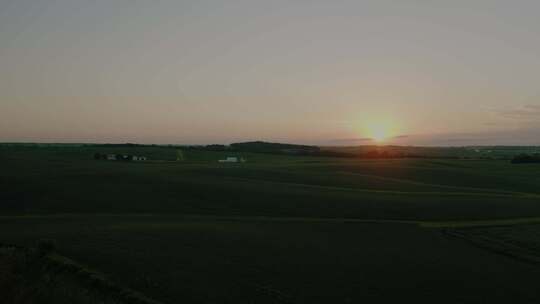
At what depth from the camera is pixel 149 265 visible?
2173 cm

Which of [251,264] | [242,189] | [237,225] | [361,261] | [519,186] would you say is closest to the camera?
[251,264]

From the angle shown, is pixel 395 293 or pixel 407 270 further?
pixel 407 270

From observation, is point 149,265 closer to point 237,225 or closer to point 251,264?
point 251,264

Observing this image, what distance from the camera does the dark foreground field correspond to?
21000mm

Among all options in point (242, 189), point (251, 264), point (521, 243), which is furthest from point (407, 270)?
point (242, 189)

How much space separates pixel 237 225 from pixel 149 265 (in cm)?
1292

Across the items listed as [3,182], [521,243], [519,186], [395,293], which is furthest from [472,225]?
[3,182]

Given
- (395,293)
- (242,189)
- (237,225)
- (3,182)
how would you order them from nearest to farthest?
(395,293) → (237,225) → (3,182) → (242,189)

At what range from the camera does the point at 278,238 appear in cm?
3034

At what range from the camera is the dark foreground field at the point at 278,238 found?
21000 mm

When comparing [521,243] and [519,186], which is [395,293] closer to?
[521,243]

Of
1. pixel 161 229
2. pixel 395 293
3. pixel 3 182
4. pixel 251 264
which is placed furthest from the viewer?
pixel 3 182

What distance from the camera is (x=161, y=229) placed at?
101ft

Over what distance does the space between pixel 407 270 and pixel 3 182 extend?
146 feet
